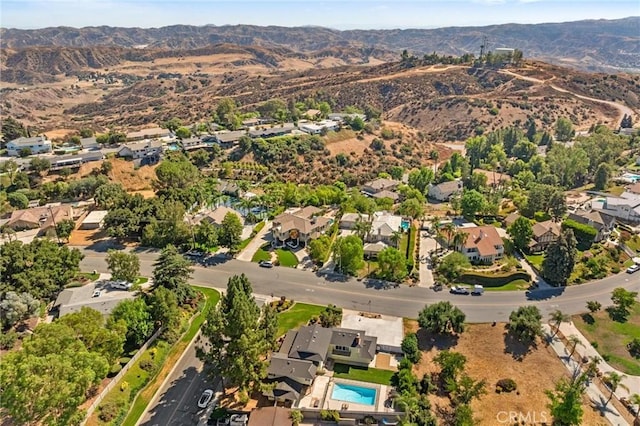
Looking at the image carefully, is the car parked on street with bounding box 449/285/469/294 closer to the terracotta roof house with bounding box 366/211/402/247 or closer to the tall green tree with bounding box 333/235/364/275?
the tall green tree with bounding box 333/235/364/275

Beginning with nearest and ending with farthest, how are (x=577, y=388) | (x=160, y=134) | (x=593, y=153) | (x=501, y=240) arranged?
(x=577, y=388) → (x=501, y=240) → (x=593, y=153) → (x=160, y=134)

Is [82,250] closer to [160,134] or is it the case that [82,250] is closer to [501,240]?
[160,134]

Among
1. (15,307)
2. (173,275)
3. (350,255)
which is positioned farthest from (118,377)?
(350,255)

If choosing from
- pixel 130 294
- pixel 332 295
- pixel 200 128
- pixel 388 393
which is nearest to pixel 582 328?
pixel 388 393

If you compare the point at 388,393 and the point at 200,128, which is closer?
the point at 388,393

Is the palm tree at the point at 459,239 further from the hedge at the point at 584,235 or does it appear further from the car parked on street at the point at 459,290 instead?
the hedge at the point at 584,235
